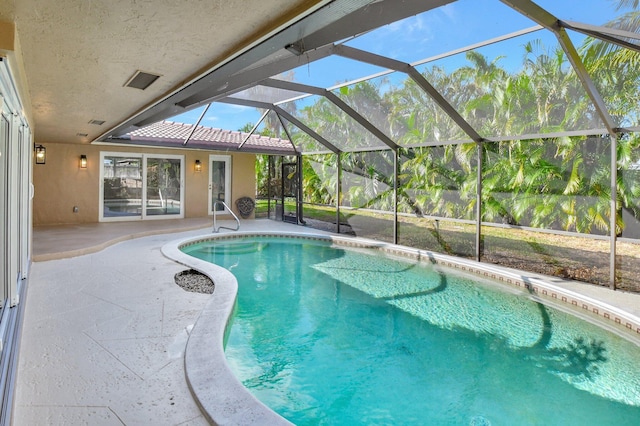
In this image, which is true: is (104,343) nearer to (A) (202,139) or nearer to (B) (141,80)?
(B) (141,80)

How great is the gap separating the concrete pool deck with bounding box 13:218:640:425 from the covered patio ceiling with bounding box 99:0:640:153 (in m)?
2.53

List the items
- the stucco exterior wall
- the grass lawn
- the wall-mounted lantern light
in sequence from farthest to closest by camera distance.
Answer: the stucco exterior wall, the wall-mounted lantern light, the grass lawn

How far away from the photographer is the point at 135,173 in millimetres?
12562

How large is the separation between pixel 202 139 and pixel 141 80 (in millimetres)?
9183

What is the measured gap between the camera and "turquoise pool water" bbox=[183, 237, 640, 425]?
3455 millimetres

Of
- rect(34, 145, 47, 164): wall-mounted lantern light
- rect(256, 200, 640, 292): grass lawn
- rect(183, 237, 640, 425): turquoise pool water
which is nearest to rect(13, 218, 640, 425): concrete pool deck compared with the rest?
rect(256, 200, 640, 292): grass lawn

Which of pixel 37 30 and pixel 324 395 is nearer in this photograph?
pixel 37 30

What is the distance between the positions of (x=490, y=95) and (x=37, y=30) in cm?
665

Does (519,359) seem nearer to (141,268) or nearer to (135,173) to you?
(141,268)

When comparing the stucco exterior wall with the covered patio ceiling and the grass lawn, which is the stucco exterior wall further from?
the grass lawn

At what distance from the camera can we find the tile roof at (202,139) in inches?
451

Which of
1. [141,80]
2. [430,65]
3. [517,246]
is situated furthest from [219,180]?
[141,80]

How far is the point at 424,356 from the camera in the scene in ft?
14.5

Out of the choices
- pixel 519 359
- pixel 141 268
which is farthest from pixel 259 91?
pixel 519 359
